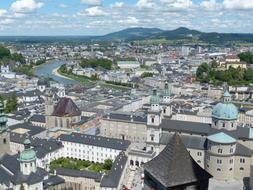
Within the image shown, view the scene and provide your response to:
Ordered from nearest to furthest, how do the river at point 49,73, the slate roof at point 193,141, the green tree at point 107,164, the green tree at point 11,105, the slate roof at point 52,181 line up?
the slate roof at point 52,181, the slate roof at point 193,141, the green tree at point 107,164, the green tree at point 11,105, the river at point 49,73

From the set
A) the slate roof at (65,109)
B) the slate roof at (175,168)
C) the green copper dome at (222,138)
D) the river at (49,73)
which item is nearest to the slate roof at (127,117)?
the slate roof at (65,109)

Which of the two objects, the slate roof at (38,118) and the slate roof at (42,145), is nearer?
the slate roof at (42,145)

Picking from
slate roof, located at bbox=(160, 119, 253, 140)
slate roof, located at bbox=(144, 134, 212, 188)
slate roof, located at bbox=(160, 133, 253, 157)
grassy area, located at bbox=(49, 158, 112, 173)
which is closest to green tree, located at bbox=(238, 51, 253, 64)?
slate roof, located at bbox=(160, 119, 253, 140)

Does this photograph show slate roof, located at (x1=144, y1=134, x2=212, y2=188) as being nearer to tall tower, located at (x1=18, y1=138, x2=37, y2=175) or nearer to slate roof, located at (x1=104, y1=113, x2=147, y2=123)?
tall tower, located at (x1=18, y1=138, x2=37, y2=175)

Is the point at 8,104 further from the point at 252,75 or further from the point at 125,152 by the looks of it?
the point at 252,75

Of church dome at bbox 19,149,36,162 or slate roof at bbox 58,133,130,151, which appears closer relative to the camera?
church dome at bbox 19,149,36,162

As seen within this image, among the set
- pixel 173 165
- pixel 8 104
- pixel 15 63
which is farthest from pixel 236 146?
pixel 15 63

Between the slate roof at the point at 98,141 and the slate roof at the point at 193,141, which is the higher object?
the slate roof at the point at 193,141

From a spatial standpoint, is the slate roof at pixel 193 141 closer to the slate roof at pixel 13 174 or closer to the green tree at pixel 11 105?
the slate roof at pixel 13 174
